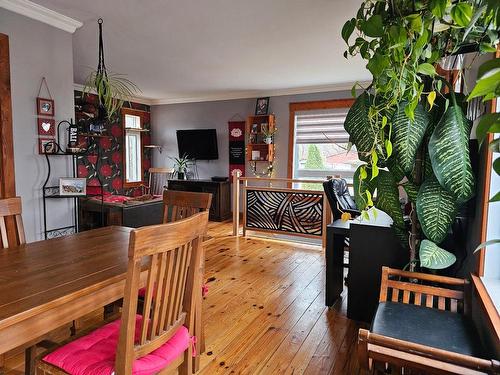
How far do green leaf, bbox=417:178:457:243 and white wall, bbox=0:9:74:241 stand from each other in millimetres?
2991

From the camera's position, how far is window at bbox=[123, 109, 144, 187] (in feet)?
22.1

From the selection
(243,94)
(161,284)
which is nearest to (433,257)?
(161,284)

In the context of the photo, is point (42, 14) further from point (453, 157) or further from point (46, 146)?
point (453, 157)

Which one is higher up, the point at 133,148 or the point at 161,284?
the point at 133,148

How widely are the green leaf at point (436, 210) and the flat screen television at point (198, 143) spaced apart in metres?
5.42

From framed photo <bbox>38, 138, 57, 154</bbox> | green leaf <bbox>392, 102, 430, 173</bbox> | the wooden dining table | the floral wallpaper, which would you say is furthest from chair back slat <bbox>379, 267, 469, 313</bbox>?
the floral wallpaper

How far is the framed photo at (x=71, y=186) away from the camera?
2.92m

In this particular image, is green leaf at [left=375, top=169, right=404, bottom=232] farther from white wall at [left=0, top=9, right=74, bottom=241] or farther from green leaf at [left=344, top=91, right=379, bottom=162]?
white wall at [left=0, top=9, right=74, bottom=241]

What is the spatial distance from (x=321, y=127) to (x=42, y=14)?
167 inches

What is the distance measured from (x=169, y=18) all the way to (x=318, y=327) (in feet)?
9.33

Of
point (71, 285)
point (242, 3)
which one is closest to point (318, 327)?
point (71, 285)

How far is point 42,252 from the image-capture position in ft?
5.42

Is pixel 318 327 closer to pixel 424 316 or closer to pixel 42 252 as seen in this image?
pixel 424 316

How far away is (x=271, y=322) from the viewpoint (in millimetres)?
2432
